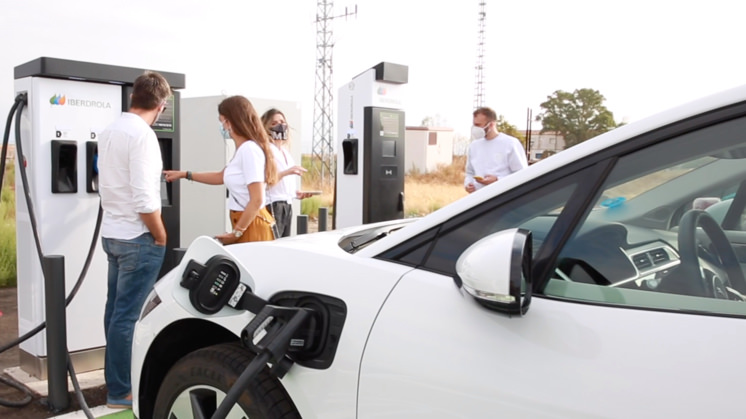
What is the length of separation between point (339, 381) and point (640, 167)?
38.6 inches

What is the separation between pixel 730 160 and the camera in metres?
1.56

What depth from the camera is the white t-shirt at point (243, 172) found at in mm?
4133

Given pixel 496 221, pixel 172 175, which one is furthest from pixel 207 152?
pixel 496 221

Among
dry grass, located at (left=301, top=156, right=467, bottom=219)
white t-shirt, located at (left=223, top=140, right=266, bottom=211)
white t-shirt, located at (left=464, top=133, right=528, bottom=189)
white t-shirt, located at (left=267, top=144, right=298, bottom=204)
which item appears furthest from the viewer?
dry grass, located at (left=301, top=156, right=467, bottom=219)

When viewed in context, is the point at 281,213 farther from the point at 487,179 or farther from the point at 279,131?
the point at 487,179

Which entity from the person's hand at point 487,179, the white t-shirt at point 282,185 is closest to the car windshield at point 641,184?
the white t-shirt at point 282,185

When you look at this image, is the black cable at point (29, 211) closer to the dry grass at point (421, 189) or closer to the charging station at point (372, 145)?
the charging station at point (372, 145)

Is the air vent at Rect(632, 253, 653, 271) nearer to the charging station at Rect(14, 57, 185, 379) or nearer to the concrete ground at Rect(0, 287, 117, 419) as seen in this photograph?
the concrete ground at Rect(0, 287, 117, 419)

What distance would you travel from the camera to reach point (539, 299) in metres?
1.60

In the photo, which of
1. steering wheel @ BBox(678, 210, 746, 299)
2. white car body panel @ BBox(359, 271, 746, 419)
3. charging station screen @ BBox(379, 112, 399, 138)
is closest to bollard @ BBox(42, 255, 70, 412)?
white car body panel @ BBox(359, 271, 746, 419)

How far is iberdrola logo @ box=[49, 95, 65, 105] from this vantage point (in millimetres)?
4028

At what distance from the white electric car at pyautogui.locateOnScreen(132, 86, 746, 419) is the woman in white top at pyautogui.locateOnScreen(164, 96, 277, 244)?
2007 millimetres

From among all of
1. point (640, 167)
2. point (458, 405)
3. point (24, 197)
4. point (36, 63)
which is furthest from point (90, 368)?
point (640, 167)

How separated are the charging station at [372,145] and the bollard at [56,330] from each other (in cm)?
392
